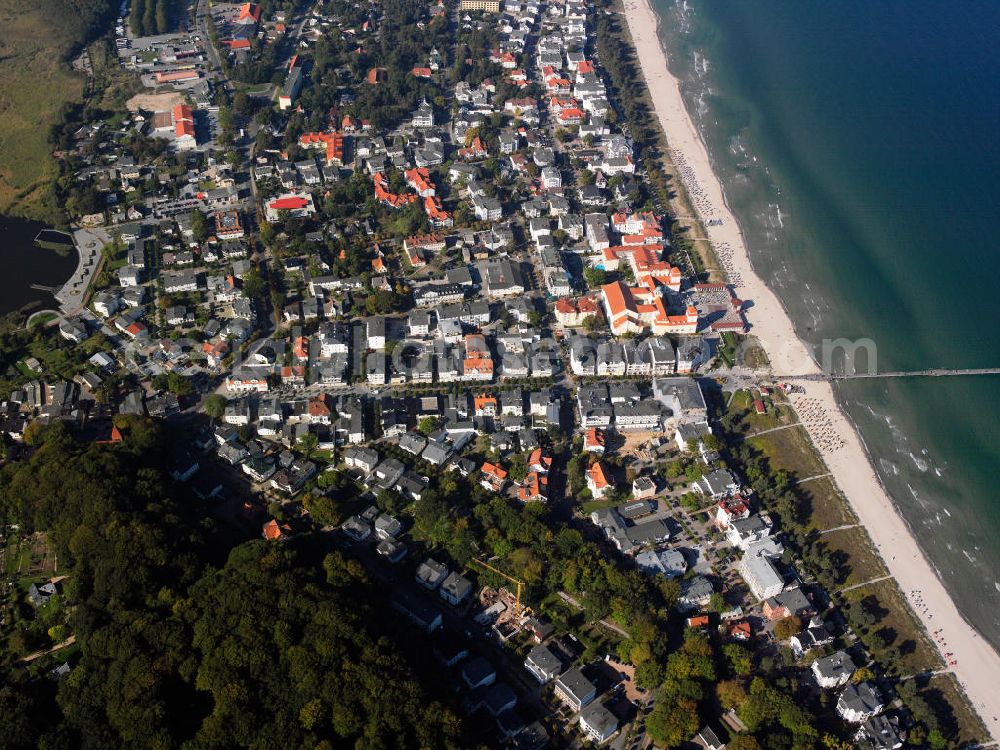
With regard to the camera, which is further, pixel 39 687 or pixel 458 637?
pixel 458 637

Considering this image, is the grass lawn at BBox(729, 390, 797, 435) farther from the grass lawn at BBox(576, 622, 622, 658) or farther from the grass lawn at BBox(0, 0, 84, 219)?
the grass lawn at BBox(0, 0, 84, 219)

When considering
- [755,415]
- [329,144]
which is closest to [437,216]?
[329,144]

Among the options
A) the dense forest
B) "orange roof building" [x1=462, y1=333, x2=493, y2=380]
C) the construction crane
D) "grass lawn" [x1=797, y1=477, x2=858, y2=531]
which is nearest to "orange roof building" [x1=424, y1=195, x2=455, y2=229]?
"orange roof building" [x1=462, y1=333, x2=493, y2=380]

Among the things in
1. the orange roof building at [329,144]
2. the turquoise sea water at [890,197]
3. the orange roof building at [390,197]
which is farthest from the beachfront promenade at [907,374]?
the orange roof building at [329,144]

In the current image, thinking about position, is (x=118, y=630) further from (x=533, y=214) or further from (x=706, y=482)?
(x=533, y=214)

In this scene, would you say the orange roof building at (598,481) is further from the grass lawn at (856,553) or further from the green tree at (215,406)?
the green tree at (215,406)

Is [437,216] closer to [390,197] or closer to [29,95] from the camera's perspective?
[390,197]

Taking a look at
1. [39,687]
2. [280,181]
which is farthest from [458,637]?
[280,181]
